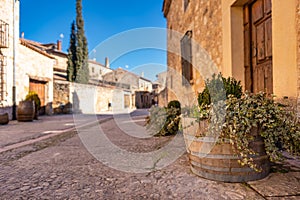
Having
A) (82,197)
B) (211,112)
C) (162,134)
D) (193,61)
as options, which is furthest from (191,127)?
(193,61)

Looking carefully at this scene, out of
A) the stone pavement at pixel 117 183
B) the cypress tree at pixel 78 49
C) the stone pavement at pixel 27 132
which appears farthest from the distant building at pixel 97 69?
the stone pavement at pixel 117 183

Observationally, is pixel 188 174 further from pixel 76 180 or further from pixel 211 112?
pixel 76 180

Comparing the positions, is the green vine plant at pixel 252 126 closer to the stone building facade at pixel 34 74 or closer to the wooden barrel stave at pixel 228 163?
the wooden barrel stave at pixel 228 163

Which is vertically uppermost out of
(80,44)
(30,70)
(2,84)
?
(80,44)

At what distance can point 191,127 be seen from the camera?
1864 mm

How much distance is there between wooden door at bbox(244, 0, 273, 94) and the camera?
2.80 meters

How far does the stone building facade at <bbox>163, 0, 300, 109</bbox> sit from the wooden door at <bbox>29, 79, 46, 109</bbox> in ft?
25.0

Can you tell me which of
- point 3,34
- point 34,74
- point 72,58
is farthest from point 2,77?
point 72,58

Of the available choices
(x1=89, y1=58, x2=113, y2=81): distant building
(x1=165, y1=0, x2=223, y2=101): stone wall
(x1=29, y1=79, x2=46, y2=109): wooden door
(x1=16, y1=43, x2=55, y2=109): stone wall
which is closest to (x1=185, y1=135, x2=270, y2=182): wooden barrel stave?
(x1=165, y1=0, x2=223, y2=101): stone wall

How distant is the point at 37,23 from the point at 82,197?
72.7 ft

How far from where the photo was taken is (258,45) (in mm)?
3092

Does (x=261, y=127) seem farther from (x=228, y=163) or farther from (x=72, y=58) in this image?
(x=72, y=58)

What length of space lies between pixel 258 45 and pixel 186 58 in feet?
8.58

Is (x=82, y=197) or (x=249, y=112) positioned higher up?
(x=249, y=112)
